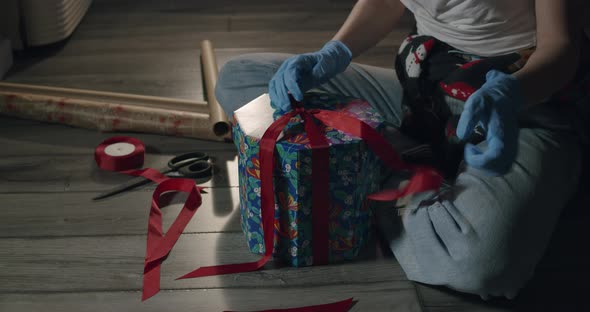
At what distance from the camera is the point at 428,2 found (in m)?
1.33

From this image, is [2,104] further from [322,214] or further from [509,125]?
[509,125]

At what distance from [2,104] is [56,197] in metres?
0.46

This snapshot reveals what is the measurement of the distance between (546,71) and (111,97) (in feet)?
3.56

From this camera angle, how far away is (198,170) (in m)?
1.48

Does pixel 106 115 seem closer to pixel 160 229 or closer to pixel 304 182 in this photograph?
pixel 160 229

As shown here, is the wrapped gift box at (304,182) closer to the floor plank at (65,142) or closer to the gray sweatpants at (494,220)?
the gray sweatpants at (494,220)

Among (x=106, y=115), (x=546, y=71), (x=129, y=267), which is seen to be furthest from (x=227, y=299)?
(x=106, y=115)

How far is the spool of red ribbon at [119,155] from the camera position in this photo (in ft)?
4.84

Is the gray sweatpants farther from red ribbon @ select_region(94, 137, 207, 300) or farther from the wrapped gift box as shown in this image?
red ribbon @ select_region(94, 137, 207, 300)

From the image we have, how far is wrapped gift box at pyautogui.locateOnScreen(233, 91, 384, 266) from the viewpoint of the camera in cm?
107

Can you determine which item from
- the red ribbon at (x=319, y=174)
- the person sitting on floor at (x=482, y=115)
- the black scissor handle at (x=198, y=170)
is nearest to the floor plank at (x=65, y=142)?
the black scissor handle at (x=198, y=170)

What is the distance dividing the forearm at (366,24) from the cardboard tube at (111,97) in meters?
0.44

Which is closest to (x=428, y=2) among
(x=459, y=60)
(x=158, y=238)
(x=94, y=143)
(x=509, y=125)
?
(x=459, y=60)

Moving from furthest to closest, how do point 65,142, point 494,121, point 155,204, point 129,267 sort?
point 65,142 → point 155,204 → point 129,267 → point 494,121
